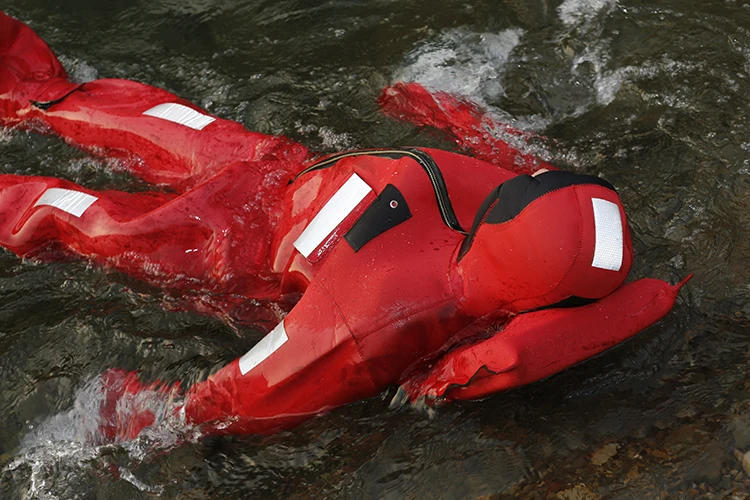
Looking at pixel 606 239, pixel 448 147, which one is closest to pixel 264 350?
pixel 606 239

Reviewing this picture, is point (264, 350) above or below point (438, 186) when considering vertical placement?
below

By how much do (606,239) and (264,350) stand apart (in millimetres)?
1308

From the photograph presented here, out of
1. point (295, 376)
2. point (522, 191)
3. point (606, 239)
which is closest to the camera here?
point (606, 239)

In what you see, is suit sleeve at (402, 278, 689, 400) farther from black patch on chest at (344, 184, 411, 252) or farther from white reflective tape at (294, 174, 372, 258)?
white reflective tape at (294, 174, 372, 258)

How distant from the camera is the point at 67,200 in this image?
3355mm

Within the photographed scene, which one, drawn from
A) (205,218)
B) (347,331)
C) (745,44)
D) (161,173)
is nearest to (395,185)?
(347,331)

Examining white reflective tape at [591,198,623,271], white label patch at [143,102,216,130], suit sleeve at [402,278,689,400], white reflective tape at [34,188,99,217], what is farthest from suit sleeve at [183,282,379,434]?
white label patch at [143,102,216,130]

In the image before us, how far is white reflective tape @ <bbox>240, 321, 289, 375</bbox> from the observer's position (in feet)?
8.88

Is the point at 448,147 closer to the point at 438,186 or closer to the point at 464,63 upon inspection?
the point at 464,63

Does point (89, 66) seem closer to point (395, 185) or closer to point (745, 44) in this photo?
point (395, 185)

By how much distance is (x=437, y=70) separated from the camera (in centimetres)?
446

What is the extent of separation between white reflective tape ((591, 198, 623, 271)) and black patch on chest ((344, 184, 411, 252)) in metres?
0.75

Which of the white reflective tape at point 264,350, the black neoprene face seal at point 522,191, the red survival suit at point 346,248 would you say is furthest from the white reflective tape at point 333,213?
the black neoprene face seal at point 522,191

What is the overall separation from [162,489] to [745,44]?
3954 millimetres
